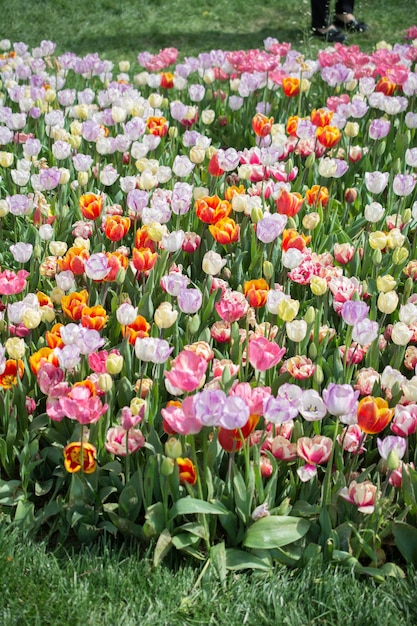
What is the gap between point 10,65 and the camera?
5281 millimetres

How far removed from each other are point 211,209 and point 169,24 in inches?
234

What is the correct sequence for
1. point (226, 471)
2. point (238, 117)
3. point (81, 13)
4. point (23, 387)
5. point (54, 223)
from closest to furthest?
point (226, 471) < point (23, 387) < point (54, 223) < point (238, 117) < point (81, 13)

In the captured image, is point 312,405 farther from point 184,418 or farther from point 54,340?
point 54,340

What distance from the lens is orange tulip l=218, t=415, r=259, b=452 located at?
6.41ft

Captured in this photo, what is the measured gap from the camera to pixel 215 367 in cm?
223

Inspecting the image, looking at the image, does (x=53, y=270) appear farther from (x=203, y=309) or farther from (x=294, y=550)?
(x=294, y=550)

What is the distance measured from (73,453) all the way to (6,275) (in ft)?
2.31

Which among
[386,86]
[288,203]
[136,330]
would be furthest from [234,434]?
[386,86]

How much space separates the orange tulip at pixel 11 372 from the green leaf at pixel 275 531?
0.78 meters

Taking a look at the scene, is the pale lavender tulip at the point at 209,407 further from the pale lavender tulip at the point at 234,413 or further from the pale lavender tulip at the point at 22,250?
the pale lavender tulip at the point at 22,250

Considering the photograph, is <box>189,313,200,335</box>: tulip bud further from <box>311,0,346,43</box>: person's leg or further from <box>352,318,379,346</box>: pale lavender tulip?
<box>311,0,346,43</box>: person's leg

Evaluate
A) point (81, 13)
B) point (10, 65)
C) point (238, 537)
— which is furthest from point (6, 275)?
point (81, 13)

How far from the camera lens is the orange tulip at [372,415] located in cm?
194

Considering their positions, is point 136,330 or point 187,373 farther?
point 136,330
